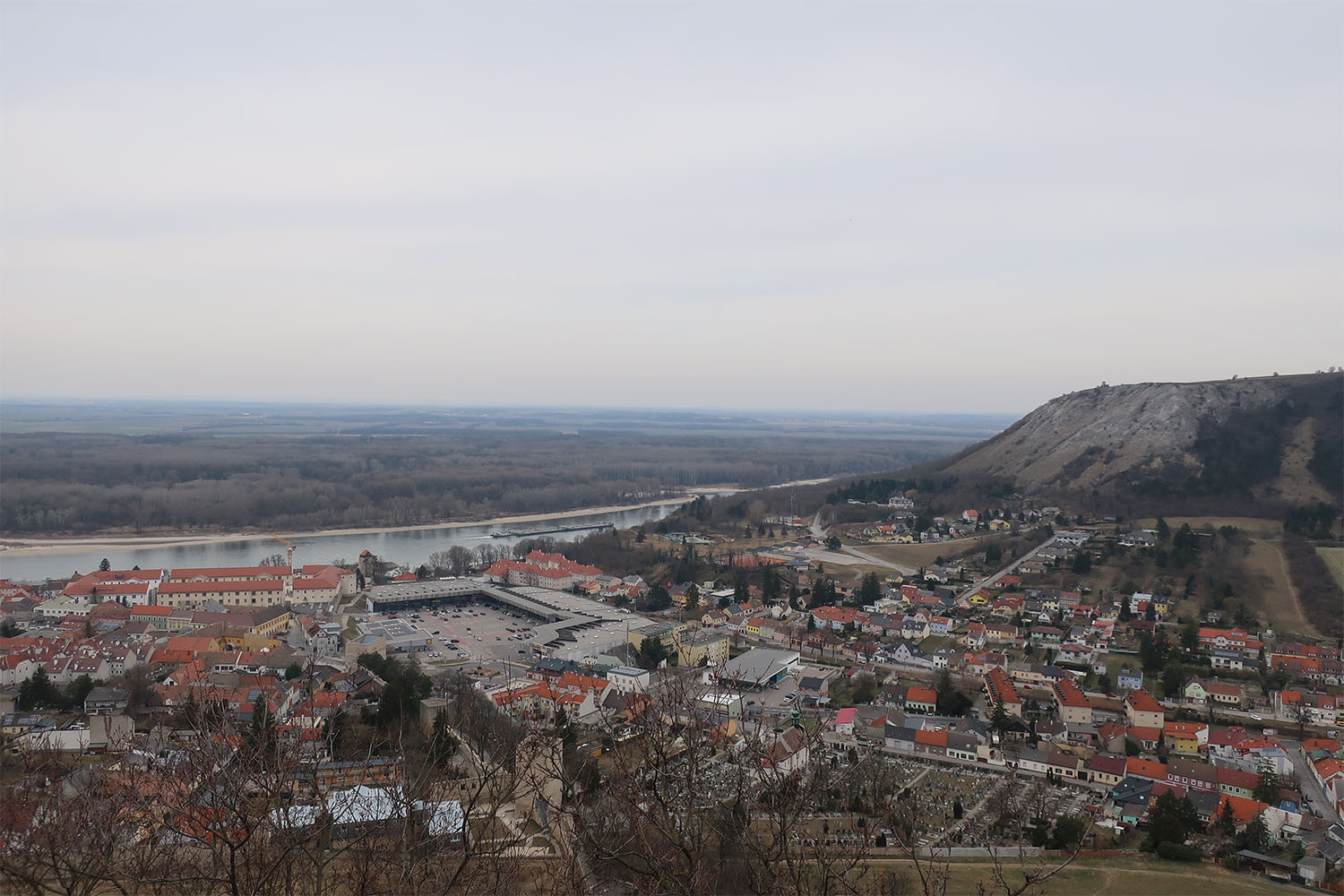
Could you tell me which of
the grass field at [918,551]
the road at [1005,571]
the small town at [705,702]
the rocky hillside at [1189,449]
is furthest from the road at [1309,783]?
the rocky hillside at [1189,449]

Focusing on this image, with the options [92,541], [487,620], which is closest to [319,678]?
[487,620]

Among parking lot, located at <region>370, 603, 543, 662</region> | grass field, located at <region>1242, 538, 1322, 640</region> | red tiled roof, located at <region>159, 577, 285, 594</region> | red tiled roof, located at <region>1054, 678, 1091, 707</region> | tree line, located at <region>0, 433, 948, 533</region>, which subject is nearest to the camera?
red tiled roof, located at <region>1054, 678, 1091, 707</region>

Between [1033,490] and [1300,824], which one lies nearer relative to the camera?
[1300,824]

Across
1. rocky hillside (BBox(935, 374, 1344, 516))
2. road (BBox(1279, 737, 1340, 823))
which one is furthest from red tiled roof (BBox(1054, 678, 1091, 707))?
rocky hillside (BBox(935, 374, 1344, 516))

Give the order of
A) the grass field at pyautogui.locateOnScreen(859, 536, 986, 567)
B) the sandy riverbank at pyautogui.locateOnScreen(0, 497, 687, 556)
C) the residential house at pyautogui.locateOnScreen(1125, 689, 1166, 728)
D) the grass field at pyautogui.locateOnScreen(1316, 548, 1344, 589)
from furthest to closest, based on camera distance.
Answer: the sandy riverbank at pyautogui.locateOnScreen(0, 497, 687, 556)
the grass field at pyautogui.locateOnScreen(859, 536, 986, 567)
the grass field at pyautogui.locateOnScreen(1316, 548, 1344, 589)
the residential house at pyautogui.locateOnScreen(1125, 689, 1166, 728)

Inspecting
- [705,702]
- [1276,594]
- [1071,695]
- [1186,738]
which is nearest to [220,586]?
[705,702]

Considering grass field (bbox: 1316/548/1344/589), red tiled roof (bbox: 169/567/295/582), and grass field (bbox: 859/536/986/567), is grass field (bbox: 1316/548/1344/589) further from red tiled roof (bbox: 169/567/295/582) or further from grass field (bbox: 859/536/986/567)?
red tiled roof (bbox: 169/567/295/582)

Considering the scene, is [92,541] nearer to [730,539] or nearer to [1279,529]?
[730,539]
